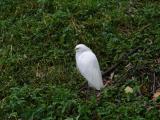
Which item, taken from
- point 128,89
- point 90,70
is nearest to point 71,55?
point 90,70

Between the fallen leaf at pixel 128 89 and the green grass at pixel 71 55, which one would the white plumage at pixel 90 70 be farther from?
the fallen leaf at pixel 128 89

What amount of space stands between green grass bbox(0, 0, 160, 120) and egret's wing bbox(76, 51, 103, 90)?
0.18m

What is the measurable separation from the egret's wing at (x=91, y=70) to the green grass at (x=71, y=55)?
0.58 ft

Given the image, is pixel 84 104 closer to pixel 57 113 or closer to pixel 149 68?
pixel 57 113

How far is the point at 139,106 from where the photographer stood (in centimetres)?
590

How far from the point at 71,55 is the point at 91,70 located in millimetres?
1232

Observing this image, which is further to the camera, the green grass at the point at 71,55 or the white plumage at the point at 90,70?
the white plumage at the point at 90,70

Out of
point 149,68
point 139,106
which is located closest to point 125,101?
point 139,106

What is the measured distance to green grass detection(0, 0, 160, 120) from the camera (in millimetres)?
6070

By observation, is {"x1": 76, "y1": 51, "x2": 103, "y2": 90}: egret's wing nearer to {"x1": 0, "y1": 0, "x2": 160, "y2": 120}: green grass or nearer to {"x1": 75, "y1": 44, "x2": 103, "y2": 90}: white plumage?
{"x1": 75, "y1": 44, "x2": 103, "y2": 90}: white plumage

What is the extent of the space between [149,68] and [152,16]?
1.78 m

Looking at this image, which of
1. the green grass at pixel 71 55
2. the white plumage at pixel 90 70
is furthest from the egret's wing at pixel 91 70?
the green grass at pixel 71 55

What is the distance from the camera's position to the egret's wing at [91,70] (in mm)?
6402

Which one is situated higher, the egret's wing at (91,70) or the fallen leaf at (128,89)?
the egret's wing at (91,70)
